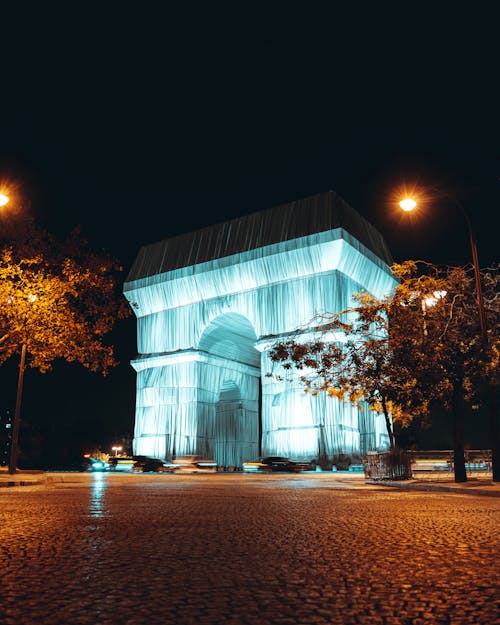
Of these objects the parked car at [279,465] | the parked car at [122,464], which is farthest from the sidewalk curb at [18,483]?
the parked car at [122,464]

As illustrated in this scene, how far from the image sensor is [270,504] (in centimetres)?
1199

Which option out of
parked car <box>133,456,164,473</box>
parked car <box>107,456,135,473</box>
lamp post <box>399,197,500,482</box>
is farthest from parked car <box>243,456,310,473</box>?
lamp post <box>399,197,500,482</box>

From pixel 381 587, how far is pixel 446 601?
51cm

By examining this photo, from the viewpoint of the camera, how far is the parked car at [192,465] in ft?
134

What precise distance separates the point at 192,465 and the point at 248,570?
37401 mm

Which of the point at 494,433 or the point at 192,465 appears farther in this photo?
the point at 192,465

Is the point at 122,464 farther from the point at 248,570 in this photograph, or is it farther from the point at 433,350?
the point at 248,570

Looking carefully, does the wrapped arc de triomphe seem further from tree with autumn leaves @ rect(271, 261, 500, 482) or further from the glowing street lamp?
the glowing street lamp

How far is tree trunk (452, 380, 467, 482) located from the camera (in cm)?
2003

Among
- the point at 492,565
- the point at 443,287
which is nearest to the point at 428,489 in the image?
the point at 443,287

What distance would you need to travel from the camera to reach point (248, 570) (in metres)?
4.89

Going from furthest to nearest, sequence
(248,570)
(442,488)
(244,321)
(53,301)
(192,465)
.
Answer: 1. (244,321)
2. (192,465)
3. (53,301)
4. (442,488)
5. (248,570)

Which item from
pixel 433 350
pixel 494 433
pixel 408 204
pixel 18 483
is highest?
pixel 408 204

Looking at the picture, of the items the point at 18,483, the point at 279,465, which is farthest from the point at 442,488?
the point at 279,465
